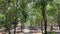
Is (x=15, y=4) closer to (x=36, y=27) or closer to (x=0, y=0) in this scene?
(x=0, y=0)

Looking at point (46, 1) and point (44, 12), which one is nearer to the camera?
point (46, 1)

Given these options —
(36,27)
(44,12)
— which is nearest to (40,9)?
(44,12)

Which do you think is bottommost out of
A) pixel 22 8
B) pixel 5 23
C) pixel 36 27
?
pixel 36 27

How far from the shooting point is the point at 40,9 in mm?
12586

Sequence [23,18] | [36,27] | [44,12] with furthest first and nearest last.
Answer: [36,27]
[44,12]
[23,18]

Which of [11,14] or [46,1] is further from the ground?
[46,1]

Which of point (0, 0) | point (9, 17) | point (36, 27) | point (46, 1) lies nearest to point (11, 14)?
point (9, 17)

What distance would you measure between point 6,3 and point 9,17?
3.24ft

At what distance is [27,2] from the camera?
35.4 ft

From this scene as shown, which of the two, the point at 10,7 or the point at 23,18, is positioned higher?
the point at 10,7

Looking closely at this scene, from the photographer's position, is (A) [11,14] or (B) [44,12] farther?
(B) [44,12]

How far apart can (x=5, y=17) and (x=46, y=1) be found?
9.41 feet

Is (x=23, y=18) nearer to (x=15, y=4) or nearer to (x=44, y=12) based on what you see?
(x=15, y=4)

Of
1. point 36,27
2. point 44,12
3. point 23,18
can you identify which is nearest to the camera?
point 23,18
